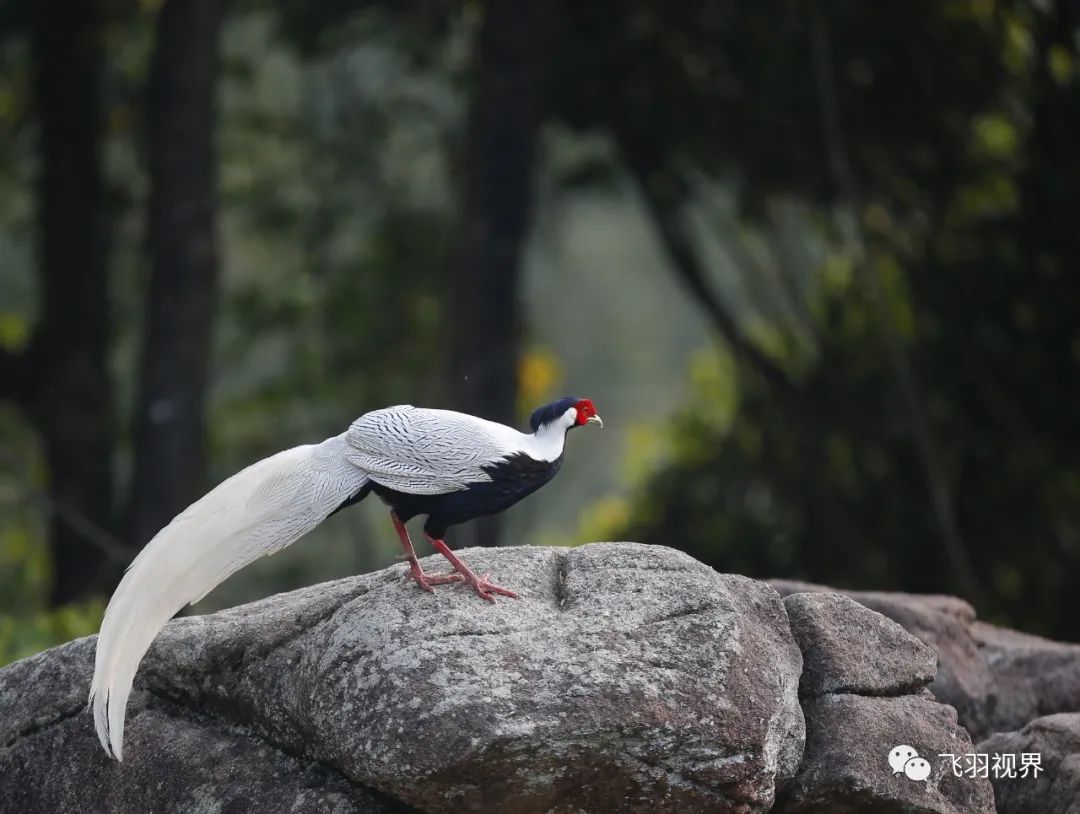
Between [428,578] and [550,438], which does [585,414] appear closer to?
[550,438]

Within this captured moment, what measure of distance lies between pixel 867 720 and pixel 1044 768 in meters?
1.01

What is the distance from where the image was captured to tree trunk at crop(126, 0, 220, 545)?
1019 centimetres

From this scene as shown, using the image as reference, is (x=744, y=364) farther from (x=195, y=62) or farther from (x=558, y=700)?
(x=558, y=700)

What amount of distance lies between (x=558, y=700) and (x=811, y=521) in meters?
8.37

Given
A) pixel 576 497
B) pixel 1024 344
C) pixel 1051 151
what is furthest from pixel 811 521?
pixel 576 497

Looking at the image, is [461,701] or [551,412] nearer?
[461,701]

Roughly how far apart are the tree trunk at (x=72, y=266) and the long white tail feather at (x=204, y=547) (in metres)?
6.07

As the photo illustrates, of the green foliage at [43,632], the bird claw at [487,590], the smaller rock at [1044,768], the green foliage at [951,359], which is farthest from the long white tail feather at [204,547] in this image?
the green foliage at [951,359]

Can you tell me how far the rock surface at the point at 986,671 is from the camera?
6.91 meters

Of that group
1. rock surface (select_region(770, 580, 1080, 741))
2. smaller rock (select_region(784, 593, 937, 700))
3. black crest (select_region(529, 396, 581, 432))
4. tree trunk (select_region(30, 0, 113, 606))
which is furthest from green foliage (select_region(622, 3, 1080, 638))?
black crest (select_region(529, 396, 581, 432))

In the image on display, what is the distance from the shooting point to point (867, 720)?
218 inches

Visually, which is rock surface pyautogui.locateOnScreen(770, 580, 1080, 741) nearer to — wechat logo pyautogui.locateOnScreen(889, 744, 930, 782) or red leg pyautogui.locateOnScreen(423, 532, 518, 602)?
wechat logo pyautogui.locateOnScreen(889, 744, 930, 782)

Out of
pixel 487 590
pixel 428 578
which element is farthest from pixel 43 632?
pixel 487 590

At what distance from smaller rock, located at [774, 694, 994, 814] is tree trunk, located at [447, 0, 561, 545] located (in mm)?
5152
